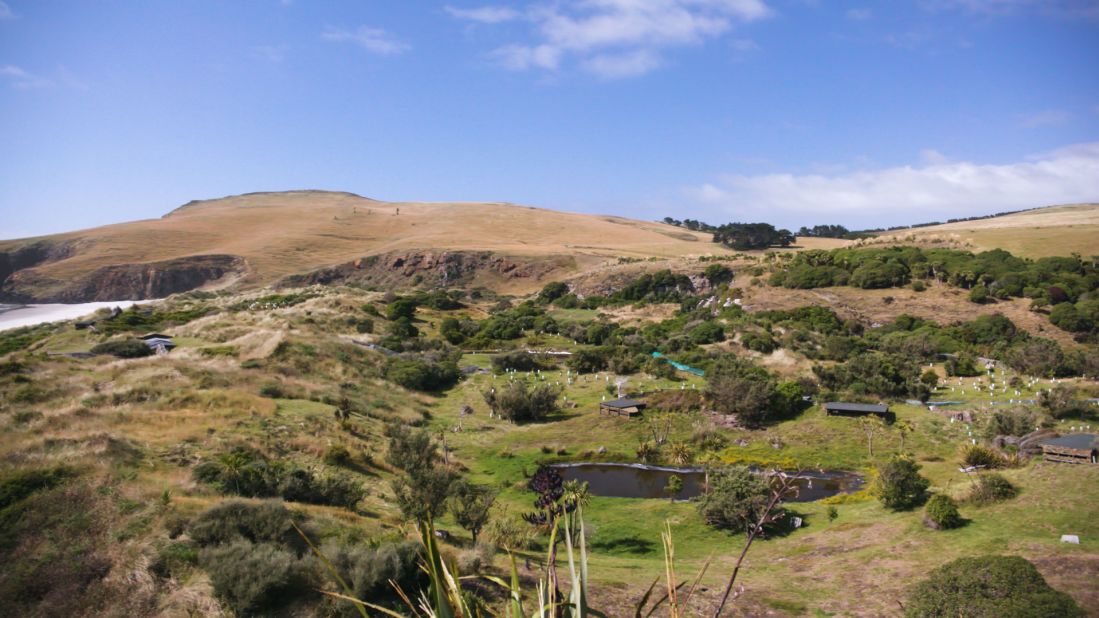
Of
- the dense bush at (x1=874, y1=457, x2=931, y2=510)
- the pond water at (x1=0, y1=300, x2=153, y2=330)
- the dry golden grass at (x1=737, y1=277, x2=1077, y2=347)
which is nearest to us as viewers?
the dense bush at (x1=874, y1=457, x2=931, y2=510)

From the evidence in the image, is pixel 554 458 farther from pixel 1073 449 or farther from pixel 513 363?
pixel 1073 449

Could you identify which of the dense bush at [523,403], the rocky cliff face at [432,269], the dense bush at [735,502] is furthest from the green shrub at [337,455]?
the rocky cliff face at [432,269]

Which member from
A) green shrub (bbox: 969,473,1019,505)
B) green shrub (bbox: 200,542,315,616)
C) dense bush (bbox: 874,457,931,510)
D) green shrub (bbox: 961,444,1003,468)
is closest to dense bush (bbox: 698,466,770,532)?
dense bush (bbox: 874,457,931,510)

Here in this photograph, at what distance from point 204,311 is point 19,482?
5334cm

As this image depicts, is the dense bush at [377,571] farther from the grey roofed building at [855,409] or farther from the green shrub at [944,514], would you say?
the grey roofed building at [855,409]

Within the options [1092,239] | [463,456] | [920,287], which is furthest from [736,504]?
[1092,239]

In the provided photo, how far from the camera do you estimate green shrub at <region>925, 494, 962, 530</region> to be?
1548 centimetres

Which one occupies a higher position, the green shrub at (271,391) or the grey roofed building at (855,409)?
the green shrub at (271,391)

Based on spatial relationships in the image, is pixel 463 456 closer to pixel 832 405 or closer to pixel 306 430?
pixel 306 430

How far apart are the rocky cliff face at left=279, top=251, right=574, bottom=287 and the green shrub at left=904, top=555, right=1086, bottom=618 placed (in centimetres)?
9059

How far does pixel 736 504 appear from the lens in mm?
18906

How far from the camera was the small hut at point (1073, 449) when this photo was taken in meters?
19.5

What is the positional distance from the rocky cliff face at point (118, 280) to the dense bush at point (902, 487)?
111755 millimetres

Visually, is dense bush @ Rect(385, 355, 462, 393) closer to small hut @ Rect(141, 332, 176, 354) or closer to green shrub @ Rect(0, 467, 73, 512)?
small hut @ Rect(141, 332, 176, 354)
